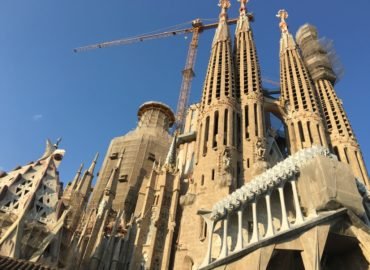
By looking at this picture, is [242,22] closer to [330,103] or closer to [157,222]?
[330,103]

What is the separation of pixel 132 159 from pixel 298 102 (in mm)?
17660

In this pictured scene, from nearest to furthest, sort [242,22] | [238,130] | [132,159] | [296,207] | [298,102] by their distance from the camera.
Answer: [296,207] → [238,130] → [298,102] → [132,159] → [242,22]

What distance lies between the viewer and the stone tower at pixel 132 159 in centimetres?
3309

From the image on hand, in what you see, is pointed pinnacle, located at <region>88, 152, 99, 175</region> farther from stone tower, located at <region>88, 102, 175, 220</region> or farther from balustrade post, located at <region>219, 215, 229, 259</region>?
balustrade post, located at <region>219, 215, 229, 259</region>

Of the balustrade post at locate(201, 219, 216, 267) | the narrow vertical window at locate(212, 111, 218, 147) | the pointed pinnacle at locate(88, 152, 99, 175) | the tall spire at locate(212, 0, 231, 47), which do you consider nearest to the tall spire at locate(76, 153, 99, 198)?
the pointed pinnacle at locate(88, 152, 99, 175)

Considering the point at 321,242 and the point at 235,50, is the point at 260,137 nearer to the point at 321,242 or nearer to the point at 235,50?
the point at 321,242

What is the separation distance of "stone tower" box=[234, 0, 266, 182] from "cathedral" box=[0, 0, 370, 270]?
4.3 inches

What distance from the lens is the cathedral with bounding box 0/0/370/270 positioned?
14812mm

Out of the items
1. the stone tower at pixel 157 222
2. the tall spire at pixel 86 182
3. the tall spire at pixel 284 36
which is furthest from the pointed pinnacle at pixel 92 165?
the tall spire at pixel 284 36

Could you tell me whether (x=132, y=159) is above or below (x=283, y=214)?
above

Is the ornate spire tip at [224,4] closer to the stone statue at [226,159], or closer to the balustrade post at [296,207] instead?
the stone statue at [226,159]

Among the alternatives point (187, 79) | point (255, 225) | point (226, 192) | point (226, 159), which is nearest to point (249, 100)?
point (226, 159)

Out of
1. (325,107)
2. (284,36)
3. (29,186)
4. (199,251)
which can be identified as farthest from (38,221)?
(284,36)

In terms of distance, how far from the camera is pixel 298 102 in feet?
107
